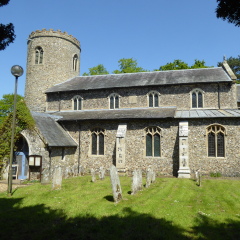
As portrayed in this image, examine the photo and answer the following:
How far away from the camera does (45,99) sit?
82.3ft

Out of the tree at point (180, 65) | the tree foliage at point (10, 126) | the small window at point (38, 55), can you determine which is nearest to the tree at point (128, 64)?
the tree at point (180, 65)

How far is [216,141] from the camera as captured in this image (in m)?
16.8

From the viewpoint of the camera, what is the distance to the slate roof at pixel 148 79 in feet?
66.7

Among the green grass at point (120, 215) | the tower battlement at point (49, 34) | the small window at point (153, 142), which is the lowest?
the green grass at point (120, 215)

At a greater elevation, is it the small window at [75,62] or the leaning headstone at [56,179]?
the small window at [75,62]

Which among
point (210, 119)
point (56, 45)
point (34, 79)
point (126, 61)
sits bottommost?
point (210, 119)

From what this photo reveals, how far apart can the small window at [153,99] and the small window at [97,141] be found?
5284 millimetres

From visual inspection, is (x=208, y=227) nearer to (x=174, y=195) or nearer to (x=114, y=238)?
(x=114, y=238)

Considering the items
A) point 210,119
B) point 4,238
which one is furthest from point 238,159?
point 4,238

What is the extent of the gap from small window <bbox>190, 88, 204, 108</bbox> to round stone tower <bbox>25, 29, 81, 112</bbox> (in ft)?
49.6

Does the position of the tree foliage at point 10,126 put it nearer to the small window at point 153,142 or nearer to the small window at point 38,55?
the small window at point 153,142

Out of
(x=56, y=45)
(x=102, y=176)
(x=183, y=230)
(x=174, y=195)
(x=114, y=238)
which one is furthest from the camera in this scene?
(x=56, y=45)

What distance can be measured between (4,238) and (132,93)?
56.4 feet

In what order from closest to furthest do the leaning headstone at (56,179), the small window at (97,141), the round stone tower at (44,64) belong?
the leaning headstone at (56,179), the small window at (97,141), the round stone tower at (44,64)
